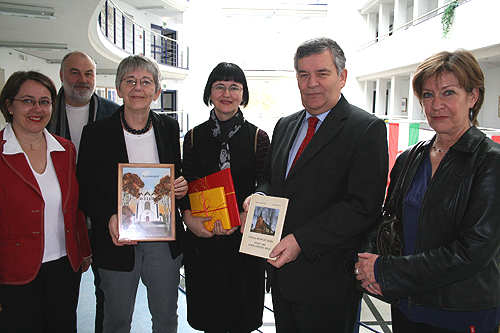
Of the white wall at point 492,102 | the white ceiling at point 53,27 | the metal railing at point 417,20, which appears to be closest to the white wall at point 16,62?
the white ceiling at point 53,27

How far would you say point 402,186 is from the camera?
1.58m

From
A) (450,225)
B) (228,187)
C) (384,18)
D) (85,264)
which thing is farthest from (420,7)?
(85,264)

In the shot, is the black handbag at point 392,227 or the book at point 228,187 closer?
the black handbag at point 392,227

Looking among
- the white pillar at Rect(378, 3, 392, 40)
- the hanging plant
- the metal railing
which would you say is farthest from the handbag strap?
the white pillar at Rect(378, 3, 392, 40)

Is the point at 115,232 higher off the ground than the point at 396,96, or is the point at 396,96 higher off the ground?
the point at 396,96

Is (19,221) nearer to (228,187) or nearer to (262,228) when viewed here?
(228,187)

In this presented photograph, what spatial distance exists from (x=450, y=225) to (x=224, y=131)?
1.40 metres

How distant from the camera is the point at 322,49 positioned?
1638 mm

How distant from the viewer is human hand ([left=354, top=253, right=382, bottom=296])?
4.89 feet

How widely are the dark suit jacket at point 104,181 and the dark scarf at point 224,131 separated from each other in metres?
0.34

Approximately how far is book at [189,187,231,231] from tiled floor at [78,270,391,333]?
4.92ft

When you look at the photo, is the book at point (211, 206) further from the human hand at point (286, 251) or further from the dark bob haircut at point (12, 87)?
the dark bob haircut at point (12, 87)

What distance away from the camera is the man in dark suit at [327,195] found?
155 centimetres

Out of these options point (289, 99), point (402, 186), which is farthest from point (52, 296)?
point (289, 99)
